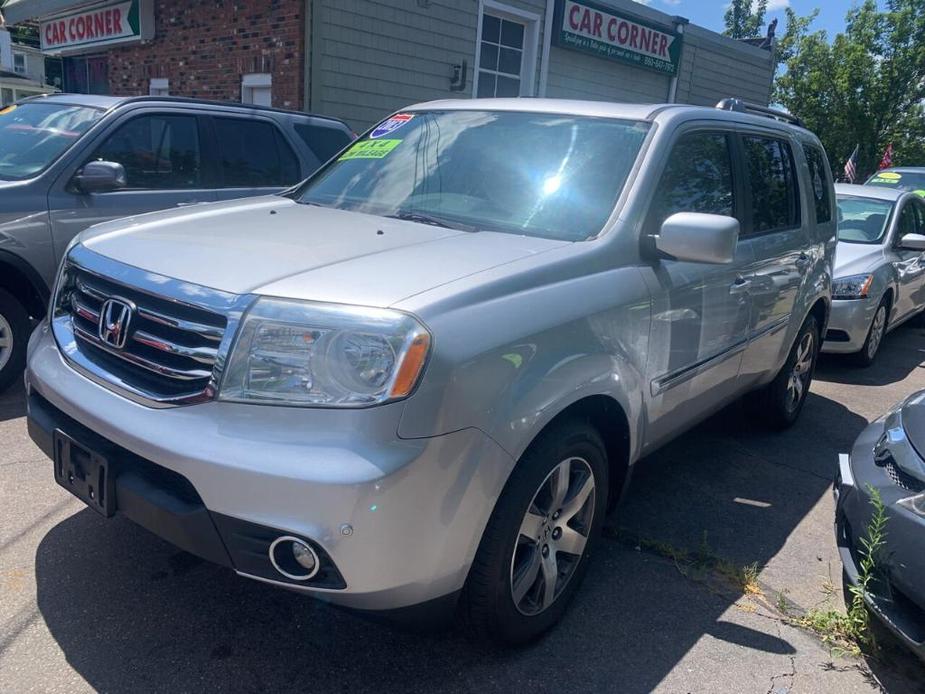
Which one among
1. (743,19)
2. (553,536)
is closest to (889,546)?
(553,536)

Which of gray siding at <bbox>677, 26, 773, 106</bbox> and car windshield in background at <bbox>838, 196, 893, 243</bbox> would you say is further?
gray siding at <bbox>677, 26, 773, 106</bbox>

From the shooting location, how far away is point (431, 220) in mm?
3062

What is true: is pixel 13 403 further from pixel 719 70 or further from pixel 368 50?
pixel 719 70

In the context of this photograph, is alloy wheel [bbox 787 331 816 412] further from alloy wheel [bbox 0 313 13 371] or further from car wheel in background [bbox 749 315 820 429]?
alloy wheel [bbox 0 313 13 371]

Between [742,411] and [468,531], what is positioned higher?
[468,531]

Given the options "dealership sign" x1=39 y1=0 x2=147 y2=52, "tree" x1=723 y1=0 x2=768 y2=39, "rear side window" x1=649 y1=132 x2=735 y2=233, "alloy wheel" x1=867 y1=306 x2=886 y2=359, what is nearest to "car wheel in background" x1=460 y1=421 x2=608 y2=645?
"rear side window" x1=649 y1=132 x2=735 y2=233

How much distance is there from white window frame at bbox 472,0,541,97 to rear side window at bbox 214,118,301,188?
22.2 feet

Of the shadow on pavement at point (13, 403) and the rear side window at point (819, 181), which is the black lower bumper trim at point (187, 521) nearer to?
the shadow on pavement at point (13, 403)

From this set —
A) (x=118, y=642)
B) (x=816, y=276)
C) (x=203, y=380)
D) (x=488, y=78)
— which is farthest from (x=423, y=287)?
(x=488, y=78)

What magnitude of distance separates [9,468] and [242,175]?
2.82 meters

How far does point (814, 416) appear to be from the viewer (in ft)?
18.3

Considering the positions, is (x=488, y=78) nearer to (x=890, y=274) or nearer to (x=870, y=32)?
(x=890, y=274)

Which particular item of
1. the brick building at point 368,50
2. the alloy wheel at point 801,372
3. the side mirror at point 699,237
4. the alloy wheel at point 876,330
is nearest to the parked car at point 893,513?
the side mirror at point 699,237

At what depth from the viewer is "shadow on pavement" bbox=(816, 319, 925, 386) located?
6785 mm
